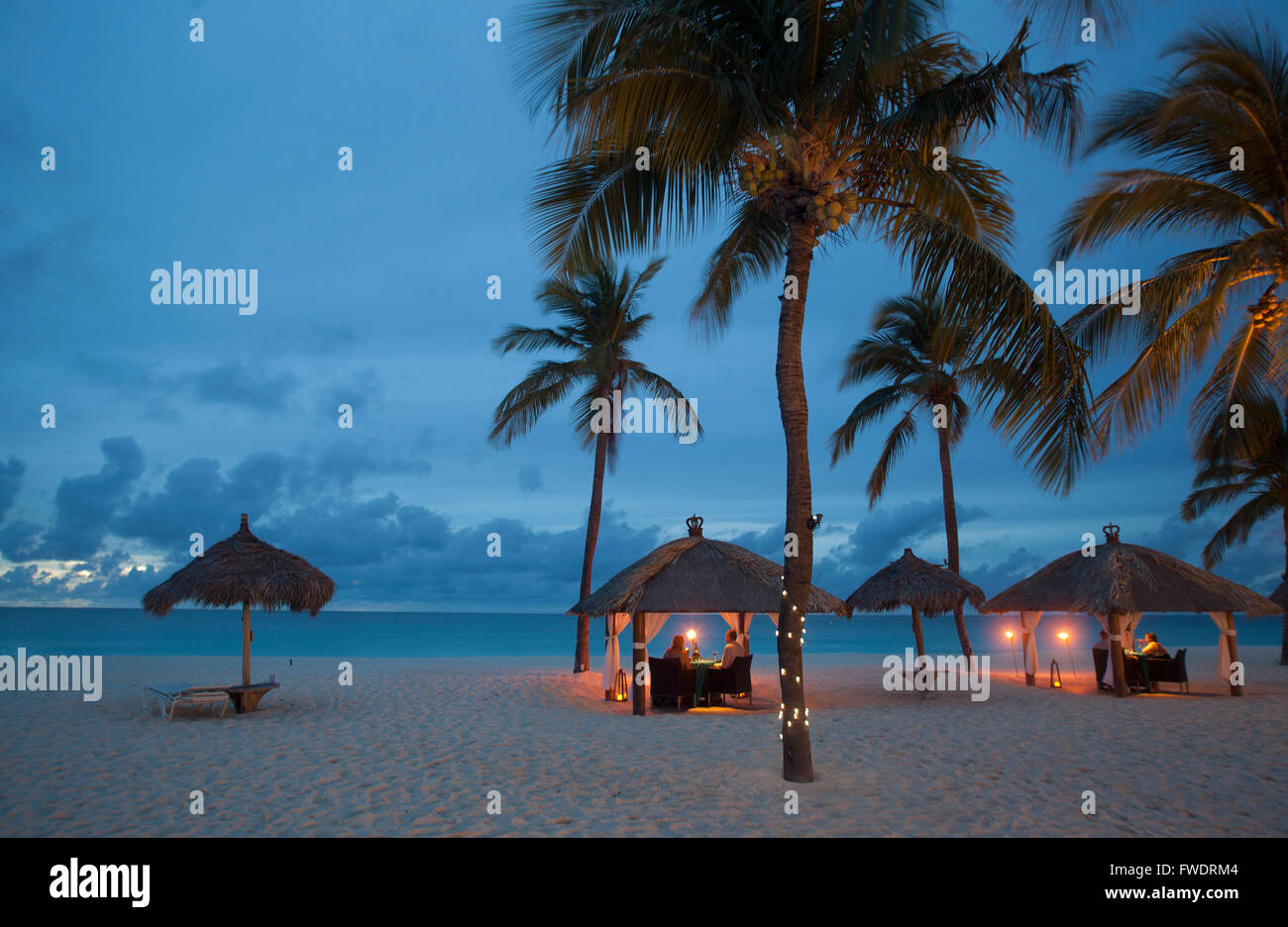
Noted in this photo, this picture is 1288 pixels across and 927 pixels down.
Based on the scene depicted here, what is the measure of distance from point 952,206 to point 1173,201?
2538 mm

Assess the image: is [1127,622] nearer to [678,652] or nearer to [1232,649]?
[1232,649]

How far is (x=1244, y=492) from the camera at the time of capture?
66.5 ft

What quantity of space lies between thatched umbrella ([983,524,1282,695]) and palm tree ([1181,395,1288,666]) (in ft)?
6.77

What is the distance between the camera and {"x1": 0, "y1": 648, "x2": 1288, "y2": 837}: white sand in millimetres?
5918

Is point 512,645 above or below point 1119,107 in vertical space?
below

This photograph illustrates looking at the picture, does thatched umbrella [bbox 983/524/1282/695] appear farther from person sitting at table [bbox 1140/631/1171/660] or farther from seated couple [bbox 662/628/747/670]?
seated couple [bbox 662/628/747/670]

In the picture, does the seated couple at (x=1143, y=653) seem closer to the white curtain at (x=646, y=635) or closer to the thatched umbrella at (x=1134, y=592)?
→ the thatched umbrella at (x=1134, y=592)

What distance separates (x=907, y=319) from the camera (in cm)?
1777

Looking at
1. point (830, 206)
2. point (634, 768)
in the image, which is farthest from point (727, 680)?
point (830, 206)

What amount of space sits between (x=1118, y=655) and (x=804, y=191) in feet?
36.0

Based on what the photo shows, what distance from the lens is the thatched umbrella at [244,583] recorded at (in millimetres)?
11438

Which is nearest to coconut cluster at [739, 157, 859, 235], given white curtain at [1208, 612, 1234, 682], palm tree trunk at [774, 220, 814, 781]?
palm tree trunk at [774, 220, 814, 781]
